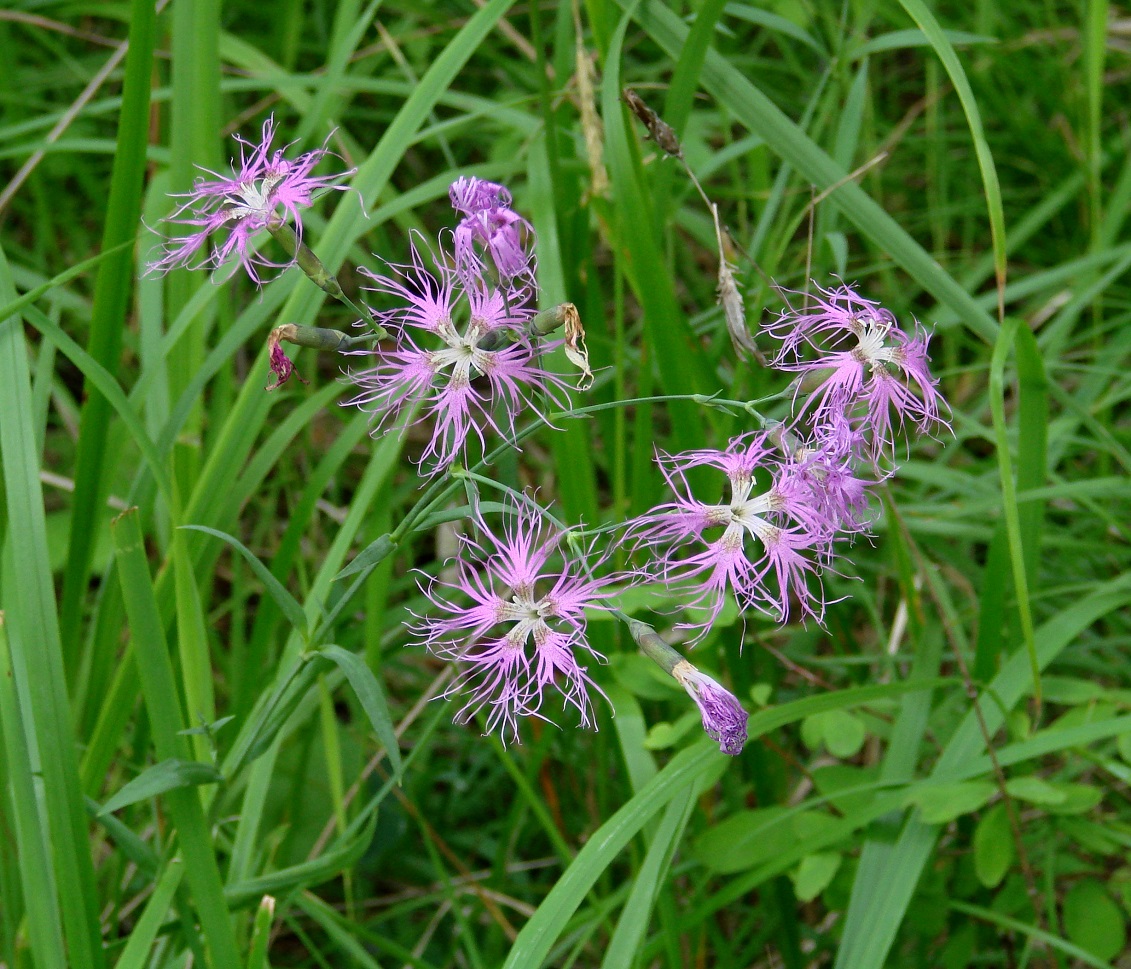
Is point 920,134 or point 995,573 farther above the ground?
point 920,134

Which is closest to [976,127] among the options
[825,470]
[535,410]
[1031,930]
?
[825,470]

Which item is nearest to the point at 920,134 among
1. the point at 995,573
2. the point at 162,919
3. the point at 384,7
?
the point at 384,7

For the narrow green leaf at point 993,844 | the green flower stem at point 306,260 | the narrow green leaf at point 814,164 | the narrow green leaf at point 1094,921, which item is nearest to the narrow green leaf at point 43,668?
the green flower stem at point 306,260

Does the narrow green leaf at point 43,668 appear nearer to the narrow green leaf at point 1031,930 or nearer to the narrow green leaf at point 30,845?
the narrow green leaf at point 30,845

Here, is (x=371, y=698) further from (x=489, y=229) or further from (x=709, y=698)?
(x=489, y=229)

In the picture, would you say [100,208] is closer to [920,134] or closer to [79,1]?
[79,1]

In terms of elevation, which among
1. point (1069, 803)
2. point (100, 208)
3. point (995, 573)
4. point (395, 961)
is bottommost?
point (395, 961)

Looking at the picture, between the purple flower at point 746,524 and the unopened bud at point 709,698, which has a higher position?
the purple flower at point 746,524
